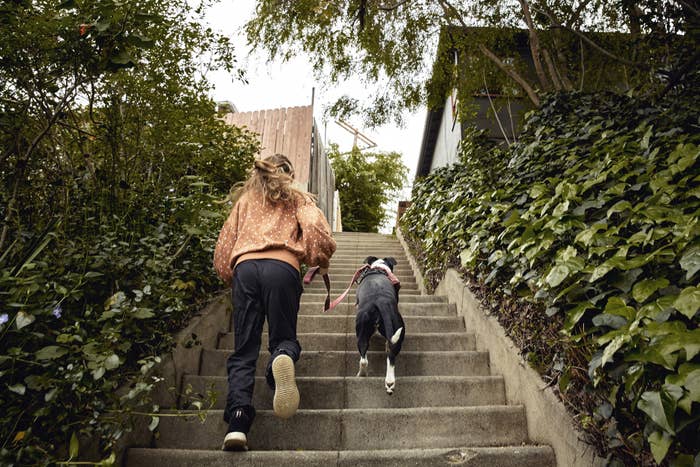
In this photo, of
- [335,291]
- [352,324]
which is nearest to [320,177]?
[335,291]

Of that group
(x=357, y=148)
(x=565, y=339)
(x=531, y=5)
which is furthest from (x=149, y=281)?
(x=357, y=148)

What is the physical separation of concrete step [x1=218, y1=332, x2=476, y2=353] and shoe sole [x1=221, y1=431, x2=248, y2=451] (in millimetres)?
1361

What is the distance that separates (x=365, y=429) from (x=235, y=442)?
27.6 inches

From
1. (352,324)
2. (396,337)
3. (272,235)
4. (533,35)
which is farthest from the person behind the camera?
(533,35)

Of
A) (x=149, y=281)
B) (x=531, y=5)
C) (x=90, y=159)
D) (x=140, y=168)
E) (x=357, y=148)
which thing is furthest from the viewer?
(x=357, y=148)

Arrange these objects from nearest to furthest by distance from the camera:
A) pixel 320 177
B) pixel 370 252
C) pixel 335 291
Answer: pixel 335 291 < pixel 370 252 < pixel 320 177

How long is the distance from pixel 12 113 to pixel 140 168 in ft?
4.08

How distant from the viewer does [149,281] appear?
2.45 meters

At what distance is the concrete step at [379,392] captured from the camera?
8.86 ft

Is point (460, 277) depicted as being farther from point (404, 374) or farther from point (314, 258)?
point (314, 258)

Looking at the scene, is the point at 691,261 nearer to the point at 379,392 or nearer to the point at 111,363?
the point at 379,392

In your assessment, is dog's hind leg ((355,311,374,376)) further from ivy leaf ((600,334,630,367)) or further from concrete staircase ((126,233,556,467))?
ivy leaf ((600,334,630,367))

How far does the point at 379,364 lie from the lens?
3.21 m

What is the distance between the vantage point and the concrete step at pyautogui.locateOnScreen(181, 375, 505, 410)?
2699 millimetres
